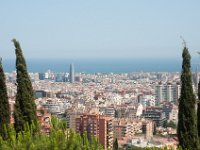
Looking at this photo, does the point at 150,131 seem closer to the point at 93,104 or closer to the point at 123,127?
the point at 123,127

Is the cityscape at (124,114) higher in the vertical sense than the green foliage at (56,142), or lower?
lower

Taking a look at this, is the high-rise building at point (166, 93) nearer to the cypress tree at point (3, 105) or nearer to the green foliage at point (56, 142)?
the cypress tree at point (3, 105)

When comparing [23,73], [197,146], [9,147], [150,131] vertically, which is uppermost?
[23,73]

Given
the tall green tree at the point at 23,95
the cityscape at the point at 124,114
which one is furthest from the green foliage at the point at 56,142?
the cityscape at the point at 124,114

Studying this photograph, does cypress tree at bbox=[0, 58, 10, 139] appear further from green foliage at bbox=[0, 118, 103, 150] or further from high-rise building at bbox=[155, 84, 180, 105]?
high-rise building at bbox=[155, 84, 180, 105]

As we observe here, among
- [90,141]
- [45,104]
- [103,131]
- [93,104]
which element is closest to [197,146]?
[90,141]

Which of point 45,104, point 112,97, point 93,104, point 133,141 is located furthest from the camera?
point 112,97
